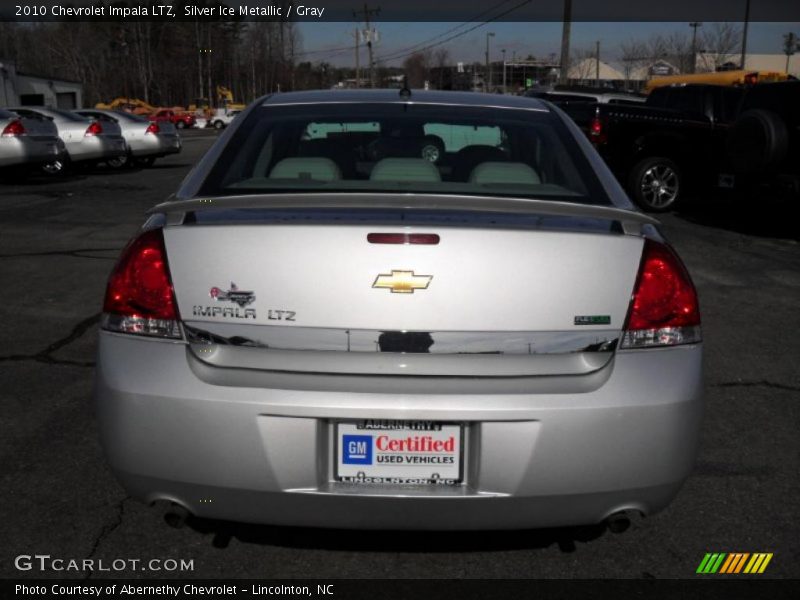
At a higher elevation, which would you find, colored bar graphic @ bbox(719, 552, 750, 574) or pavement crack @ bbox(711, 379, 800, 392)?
colored bar graphic @ bbox(719, 552, 750, 574)

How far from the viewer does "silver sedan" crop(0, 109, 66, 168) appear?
619 inches

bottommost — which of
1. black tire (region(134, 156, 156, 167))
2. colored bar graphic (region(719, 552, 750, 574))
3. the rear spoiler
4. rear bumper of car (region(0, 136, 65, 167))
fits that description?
black tire (region(134, 156, 156, 167))

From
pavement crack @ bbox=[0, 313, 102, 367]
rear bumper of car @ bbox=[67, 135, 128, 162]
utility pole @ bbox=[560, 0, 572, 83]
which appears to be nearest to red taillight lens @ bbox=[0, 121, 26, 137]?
rear bumper of car @ bbox=[67, 135, 128, 162]

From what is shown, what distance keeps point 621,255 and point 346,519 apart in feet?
3.53

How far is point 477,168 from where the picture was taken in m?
3.18

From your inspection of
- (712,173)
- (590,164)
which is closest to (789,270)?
(712,173)

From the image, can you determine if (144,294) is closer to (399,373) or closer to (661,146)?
(399,373)

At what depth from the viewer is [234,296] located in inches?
93.4

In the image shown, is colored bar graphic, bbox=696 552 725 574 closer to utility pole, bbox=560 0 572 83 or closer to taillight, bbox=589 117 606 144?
taillight, bbox=589 117 606 144

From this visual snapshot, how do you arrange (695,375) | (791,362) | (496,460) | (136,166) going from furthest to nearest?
(136,166)
(791,362)
(695,375)
(496,460)

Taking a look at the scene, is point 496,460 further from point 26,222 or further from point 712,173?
point 712,173

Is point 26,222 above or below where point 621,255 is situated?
below

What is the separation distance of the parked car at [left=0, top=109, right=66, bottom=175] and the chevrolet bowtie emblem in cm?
1535

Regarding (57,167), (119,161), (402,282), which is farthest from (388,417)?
(119,161)
